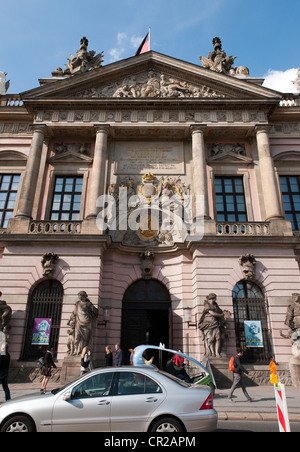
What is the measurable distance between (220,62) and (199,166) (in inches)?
360

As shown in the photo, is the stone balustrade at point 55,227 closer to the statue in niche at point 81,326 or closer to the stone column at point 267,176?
the statue in niche at point 81,326

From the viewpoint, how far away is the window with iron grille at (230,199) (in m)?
19.7

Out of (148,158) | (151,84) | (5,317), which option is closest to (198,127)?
(148,158)

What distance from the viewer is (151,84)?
21.8 m

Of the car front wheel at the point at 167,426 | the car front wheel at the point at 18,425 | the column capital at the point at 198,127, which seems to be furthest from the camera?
the column capital at the point at 198,127

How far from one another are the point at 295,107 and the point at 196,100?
6865 mm

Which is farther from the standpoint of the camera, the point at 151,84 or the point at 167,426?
the point at 151,84

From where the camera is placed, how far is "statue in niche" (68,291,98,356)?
1478 centimetres

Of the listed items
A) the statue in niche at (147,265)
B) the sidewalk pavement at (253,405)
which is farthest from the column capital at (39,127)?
the sidewalk pavement at (253,405)

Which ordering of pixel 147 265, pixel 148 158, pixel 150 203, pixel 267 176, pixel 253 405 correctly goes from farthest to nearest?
pixel 148 158
pixel 150 203
pixel 267 176
pixel 147 265
pixel 253 405

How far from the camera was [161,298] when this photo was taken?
1819cm

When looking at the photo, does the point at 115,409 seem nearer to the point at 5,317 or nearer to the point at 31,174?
the point at 5,317

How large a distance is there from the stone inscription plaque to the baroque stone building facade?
0.09 m

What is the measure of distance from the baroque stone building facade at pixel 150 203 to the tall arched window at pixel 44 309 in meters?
0.06
